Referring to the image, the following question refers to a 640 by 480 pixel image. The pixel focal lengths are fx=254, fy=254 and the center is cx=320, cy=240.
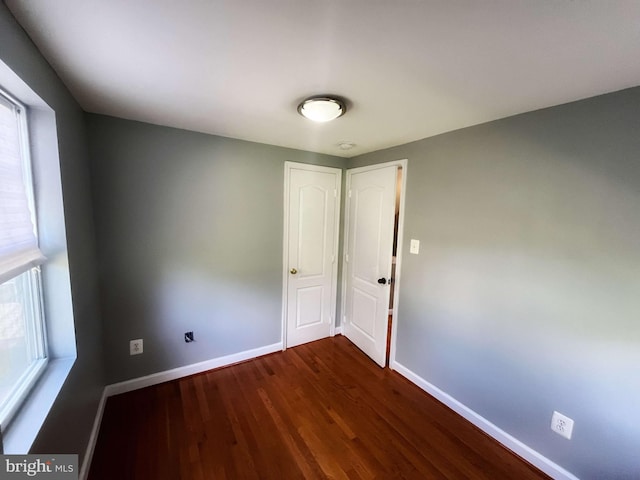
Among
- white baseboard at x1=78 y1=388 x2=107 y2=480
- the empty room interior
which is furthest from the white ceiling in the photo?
white baseboard at x1=78 y1=388 x2=107 y2=480

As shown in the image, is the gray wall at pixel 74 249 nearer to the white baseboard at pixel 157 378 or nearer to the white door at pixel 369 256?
the white baseboard at pixel 157 378

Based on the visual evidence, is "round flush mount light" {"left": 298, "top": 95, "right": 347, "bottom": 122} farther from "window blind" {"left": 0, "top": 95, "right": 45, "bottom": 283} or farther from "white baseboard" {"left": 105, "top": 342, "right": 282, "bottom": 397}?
"white baseboard" {"left": 105, "top": 342, "right": 282, "bottom": 397}

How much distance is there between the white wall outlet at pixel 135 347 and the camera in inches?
81.8

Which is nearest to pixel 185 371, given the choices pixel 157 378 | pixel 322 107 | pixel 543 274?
pixel 157 378

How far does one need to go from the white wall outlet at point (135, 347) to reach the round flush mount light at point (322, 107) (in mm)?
2209

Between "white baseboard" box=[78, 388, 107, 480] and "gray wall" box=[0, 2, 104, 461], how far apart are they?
0.23 ft

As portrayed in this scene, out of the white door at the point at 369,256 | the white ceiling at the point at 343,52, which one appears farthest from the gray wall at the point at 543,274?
the white door at the point at 369,256

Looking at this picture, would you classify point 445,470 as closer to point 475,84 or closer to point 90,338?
point 475,84

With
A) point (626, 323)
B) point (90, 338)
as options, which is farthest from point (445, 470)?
point (90, 338)

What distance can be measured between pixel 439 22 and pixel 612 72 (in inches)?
35.7

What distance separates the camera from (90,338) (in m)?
1.64

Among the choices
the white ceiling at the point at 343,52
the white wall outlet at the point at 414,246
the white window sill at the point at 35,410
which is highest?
the white ceiling at the point at 343,52

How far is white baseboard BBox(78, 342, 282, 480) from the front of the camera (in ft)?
4.96

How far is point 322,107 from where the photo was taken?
1.48 metres
